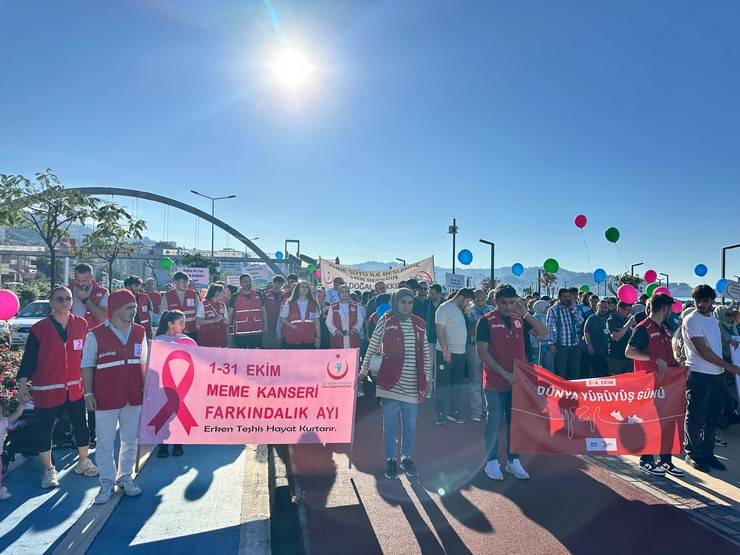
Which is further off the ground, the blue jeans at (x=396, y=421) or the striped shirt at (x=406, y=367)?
the striped shirt at (x=406, y=367)

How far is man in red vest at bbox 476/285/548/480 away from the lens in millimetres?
5189

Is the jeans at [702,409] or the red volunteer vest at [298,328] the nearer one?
the jeans at [702,409]

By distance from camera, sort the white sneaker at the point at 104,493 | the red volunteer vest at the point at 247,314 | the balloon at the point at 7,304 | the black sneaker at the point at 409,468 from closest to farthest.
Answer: the white sneaker at the point at 104,493
the black sneaker at the point at 409,468
the balloon at the point at 7,304
the red volunteer vest at the point at 247,314

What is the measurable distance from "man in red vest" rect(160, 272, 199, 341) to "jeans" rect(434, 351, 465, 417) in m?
3.92

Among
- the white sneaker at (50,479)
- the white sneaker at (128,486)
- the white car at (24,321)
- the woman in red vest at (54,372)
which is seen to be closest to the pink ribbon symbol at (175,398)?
the white sneaker at (128,486)

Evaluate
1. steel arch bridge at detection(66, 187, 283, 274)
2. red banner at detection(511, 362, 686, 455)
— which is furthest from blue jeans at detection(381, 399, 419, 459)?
steel arch bridge at detection(66, 187, 283, 274)

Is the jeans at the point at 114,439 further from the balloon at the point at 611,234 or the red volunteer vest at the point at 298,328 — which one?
the balloon at the point at 611,234

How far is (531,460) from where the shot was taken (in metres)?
5.87

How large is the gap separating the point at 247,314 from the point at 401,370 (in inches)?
188

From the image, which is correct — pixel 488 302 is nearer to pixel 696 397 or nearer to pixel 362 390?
pixel 362 390

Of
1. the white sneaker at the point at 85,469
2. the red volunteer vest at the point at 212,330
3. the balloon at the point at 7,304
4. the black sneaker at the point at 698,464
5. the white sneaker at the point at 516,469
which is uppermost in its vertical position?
the balloon at the point at 7,304

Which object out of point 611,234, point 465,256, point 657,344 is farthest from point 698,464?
point 465,256

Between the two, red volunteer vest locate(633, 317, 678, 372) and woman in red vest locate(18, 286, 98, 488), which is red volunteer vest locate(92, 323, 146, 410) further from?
red volunteer vest locate(633, 317, 678, 372)

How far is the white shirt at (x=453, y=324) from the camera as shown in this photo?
709 centimetres
